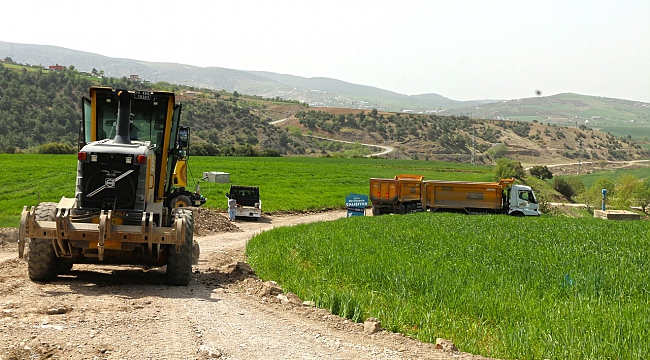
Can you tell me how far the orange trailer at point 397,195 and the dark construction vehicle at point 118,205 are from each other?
27217 mm

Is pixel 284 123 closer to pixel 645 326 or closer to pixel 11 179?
pixel 11 179

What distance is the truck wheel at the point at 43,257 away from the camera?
12.3 meters

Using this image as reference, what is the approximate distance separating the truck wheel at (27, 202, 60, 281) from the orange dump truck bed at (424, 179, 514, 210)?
2926 centimetres

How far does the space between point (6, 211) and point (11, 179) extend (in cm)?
1444

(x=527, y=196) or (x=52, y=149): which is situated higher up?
(x=527, y=196)

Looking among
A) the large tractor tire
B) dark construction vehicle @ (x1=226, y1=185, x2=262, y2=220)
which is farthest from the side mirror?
dark construction vehicle @ (x1=226, y1=185, x2=262, y2=220)

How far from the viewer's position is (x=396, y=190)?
133ft

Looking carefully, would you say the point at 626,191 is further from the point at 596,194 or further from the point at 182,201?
the point at 182,201

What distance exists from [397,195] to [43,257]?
30.0 m

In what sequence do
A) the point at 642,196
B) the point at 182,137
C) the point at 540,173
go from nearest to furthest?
the point at 182,137 < the point at 642,196 < the point at 540,173

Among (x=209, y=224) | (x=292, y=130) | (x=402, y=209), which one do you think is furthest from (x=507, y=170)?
(x=292, y=130)

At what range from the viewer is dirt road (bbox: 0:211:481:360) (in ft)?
26.3

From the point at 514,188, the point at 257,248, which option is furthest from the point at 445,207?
the point at 257,248

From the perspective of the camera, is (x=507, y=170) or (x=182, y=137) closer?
(x=182, y=137)
